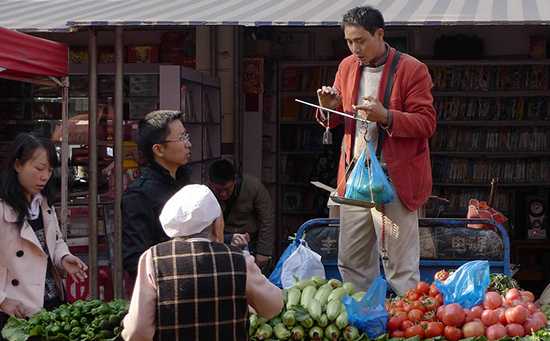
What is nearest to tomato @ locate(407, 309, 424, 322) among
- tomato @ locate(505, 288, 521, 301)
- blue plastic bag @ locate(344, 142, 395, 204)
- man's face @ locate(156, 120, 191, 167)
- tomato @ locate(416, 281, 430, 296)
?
tomato @ locate(416, 281, 430, 296)

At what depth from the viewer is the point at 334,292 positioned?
180 inches

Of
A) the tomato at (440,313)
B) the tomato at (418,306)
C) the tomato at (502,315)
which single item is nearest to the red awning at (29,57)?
the tomato at (418,306)

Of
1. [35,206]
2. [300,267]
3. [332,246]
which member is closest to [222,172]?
[332,246]

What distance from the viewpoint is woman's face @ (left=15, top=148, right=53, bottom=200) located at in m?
4.53

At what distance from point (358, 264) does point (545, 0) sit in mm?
2456

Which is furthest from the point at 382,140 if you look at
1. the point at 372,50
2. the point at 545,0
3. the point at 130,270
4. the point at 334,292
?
the point at 545,0

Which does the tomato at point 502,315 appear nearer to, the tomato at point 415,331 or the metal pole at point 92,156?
the tomato at point 415,331

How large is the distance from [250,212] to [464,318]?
3025 mm

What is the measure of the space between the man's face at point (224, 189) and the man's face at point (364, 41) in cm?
218

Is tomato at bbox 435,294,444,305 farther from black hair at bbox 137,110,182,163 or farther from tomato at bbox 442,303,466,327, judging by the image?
black hair at bbox 137,110,182,163

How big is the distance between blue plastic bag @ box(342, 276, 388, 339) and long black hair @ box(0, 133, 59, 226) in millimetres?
1500

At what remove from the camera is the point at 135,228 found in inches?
174

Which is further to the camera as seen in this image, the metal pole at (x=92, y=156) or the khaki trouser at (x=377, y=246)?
the metal pole at (x=92, y=156)

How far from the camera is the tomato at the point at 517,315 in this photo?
4363 mm
